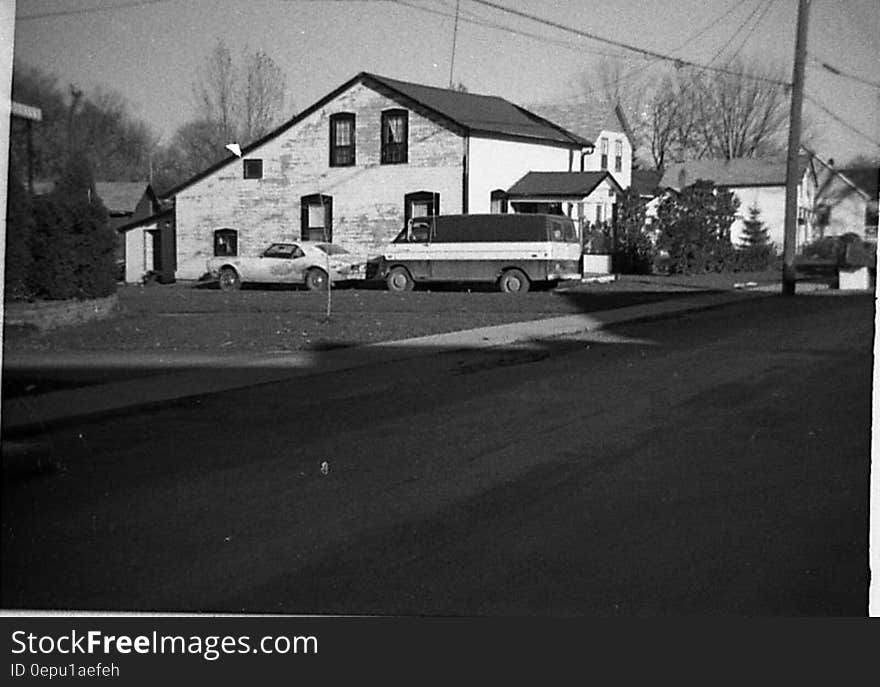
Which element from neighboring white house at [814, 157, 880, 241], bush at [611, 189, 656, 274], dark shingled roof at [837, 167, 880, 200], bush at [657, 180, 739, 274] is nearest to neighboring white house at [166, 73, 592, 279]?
neighboring white house at [814, 157, 880, 241]

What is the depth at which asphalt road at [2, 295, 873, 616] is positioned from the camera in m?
4.25

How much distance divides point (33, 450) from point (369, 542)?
1.49 metres

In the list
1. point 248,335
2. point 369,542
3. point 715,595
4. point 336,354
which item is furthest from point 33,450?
point 336,354

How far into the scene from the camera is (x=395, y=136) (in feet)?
17.3

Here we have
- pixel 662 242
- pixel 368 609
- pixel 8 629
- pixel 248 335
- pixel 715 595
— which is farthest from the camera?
pixel 662 242

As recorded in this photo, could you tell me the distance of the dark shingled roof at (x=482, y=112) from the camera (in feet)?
15.5

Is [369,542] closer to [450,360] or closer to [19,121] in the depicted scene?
[19,121]

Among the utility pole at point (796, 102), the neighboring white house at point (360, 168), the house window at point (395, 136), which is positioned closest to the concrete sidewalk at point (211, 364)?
the neighboring white house at point (360, 168)

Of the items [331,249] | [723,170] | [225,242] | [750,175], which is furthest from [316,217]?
[750,175]

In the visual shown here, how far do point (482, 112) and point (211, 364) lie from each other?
24.1 ft

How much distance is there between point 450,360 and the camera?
13234 mm

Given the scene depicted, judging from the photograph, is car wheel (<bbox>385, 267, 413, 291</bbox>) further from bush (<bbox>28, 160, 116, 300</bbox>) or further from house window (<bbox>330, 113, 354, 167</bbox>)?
bush (<bbox>28, 160, 116, 300</bbox>)

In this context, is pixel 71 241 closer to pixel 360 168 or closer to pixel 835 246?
pixel 360 168

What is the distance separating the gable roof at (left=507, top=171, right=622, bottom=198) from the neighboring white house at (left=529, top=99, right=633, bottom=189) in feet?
1.69
